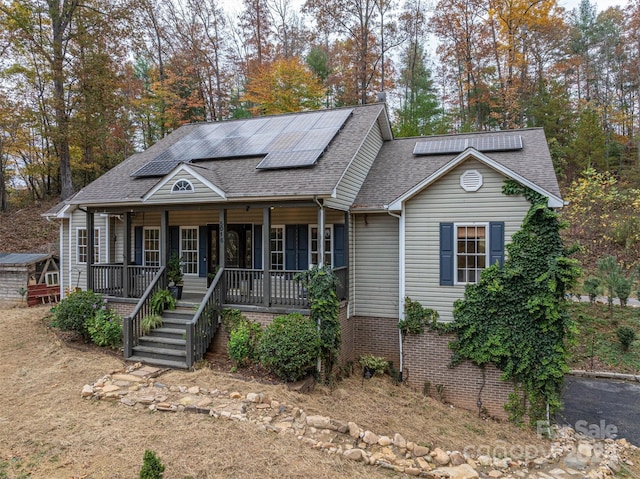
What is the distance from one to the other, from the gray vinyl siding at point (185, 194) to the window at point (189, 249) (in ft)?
8.43

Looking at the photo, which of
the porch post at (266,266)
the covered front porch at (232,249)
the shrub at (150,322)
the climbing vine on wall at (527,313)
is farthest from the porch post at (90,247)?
the climbing vine on wall at (527,313)

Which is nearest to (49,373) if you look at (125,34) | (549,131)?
(125,34)

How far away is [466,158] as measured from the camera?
29.1 feet

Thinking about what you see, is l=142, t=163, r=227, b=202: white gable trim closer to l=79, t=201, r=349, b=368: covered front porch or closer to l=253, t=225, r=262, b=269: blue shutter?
l=79, t=201, r=349, b=368: covered front porch

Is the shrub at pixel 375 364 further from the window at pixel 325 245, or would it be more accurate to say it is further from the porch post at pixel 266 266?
the porch post at pixel 266 266

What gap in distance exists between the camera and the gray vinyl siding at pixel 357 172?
944 cm

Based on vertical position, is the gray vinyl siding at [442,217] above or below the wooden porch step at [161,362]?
above

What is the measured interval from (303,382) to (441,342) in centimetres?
346

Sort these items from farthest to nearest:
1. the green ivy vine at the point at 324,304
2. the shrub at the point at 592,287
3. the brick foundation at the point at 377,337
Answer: the shrub at the point at 592,287, the brick foundation at the point at 377,337, the green ivy vine at the point at 324,304

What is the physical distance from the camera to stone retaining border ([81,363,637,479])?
595cm

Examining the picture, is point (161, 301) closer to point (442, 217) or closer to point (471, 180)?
point (442, 217)

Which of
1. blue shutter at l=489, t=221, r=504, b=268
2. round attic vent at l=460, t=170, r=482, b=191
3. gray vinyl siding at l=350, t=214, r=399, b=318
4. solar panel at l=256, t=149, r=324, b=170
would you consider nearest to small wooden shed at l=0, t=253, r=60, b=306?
solar panel at l=256, t=149, r=324, b=170

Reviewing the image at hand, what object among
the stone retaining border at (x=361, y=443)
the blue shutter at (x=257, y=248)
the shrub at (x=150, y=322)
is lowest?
the stone retaining border at (x=361, y=443)

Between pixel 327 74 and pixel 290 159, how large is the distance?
1538 centimetres
